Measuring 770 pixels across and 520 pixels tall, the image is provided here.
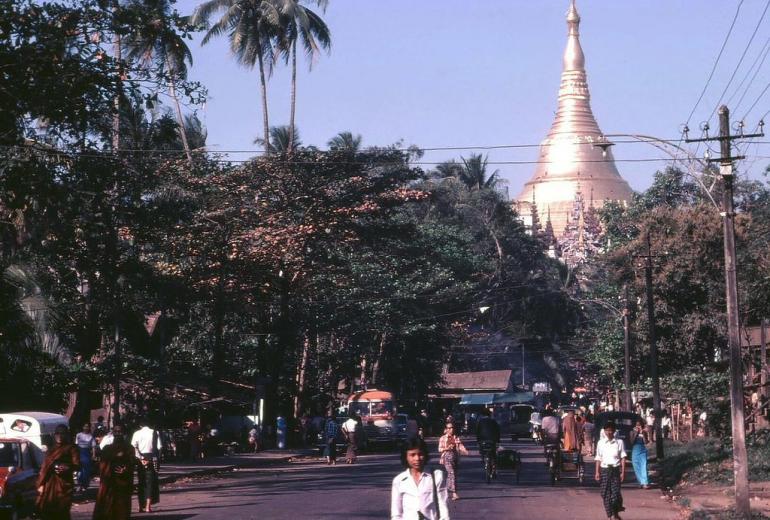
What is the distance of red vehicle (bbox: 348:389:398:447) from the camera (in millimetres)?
43875

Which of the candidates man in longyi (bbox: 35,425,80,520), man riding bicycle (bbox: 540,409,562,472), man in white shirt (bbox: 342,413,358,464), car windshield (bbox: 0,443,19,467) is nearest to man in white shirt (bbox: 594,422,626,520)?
man riding bicycle (bbox: 540,409,562,472)

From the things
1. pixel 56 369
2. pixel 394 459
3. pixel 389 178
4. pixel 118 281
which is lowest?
pixel 394 459

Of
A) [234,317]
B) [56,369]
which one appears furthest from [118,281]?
[234,317]

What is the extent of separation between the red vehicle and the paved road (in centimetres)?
1276

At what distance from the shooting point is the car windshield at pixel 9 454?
1709 centimetres

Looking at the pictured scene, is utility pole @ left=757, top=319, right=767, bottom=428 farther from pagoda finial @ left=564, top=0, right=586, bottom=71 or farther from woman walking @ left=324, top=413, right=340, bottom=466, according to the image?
pagoda finial @ left=564, top=0, right=586, bottom=71

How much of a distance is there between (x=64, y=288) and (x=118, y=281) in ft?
8.87

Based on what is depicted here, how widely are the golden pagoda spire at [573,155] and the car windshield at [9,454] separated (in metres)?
103

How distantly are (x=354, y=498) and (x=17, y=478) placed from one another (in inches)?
273

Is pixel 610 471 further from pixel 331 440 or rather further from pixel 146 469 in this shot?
pixel 331 440

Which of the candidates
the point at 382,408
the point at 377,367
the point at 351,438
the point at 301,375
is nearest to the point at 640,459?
the point at 351,438

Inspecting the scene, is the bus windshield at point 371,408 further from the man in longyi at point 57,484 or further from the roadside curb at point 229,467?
the man in longyi at point 57,484

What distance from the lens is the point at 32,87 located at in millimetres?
17125

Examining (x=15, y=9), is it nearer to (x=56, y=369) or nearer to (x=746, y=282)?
(x=56, y=369)
